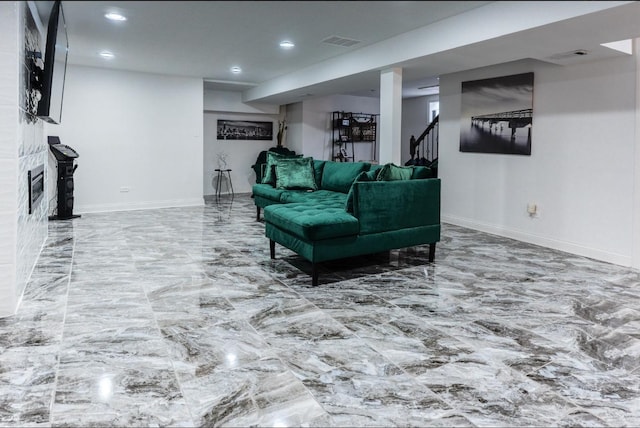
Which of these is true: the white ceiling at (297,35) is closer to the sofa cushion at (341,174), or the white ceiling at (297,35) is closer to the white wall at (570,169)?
the white wall at (570,169)

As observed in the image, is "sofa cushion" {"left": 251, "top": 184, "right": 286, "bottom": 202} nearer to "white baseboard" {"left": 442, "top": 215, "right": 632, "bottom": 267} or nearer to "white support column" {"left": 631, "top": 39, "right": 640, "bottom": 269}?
"white baseboard" {"left": 442, "top": 215, "right": 632, "bottom": 267}

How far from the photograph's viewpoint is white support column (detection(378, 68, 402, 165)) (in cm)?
540

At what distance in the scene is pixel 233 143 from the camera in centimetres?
1032

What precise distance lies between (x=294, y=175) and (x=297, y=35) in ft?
17.5

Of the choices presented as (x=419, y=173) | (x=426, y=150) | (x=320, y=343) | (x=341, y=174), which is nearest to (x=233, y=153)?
(x=426, y=150)

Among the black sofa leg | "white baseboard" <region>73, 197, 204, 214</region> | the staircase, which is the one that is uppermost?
the staircase

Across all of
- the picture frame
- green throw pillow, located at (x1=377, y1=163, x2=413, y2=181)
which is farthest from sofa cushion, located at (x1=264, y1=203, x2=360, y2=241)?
the picture frame

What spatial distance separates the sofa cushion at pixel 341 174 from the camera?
5.77 meters

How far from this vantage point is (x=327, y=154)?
1051cm

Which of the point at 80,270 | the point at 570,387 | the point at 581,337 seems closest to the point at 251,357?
the point at 570,387

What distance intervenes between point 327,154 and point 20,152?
789 centimetres

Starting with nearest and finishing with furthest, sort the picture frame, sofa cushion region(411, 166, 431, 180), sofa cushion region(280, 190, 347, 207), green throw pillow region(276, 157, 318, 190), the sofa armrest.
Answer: the sofa armrest < sofa cushion region(411, 166, 431, 180) < sofa cushion region(280, 190, 347, 207) < green throw pillow region(276, 157, 318, 190) < the picture frame

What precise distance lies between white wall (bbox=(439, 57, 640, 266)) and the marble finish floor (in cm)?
53

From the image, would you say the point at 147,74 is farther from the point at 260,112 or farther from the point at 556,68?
the point at 556,68
